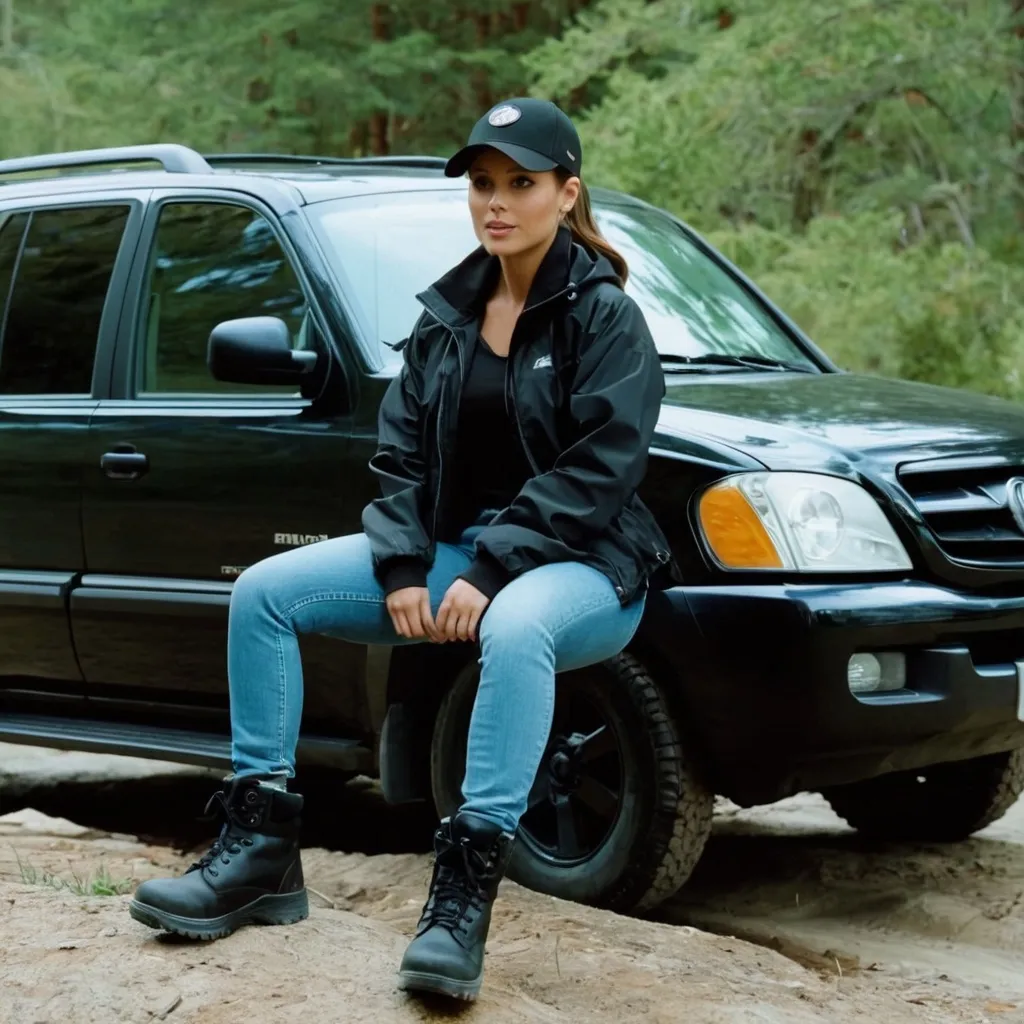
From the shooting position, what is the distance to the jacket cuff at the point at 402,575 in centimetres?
380

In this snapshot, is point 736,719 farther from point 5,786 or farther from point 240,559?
point 5,786

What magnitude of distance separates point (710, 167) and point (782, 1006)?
26.9ft

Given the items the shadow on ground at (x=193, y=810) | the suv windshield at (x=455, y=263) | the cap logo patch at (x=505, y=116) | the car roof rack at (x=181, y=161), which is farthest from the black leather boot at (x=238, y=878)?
the car roof rack at (x=181, y=161)

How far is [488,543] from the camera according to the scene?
371cm

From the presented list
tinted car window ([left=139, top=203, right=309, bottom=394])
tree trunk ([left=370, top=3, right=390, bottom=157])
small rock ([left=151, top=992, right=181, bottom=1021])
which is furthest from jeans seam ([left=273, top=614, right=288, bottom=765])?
tree trunk ([left=370, top=3, right=390, bottom=157])

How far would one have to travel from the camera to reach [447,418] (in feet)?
12.8

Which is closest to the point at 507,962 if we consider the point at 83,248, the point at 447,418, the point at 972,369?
the point at 447,418

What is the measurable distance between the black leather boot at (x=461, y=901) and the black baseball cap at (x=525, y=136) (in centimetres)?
129

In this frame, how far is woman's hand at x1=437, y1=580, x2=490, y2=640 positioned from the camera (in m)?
3.69

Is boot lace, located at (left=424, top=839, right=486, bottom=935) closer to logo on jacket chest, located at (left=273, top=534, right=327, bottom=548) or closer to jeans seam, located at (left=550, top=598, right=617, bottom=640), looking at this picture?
jeans seam, located at (left=550, top=598, right=617, bottom=640)

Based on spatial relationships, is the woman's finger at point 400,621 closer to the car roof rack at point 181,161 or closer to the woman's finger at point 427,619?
the woman's finger at point 427,619

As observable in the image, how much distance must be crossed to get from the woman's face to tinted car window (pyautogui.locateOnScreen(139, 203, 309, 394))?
5.03ft

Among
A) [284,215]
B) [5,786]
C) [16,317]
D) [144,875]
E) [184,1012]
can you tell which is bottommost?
[5,786]

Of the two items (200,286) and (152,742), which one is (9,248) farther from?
(152,742)
